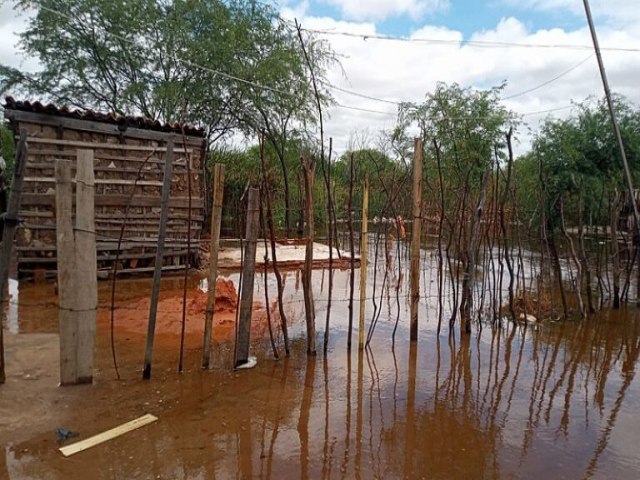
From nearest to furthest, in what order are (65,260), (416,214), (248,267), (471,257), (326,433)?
(326,433) < (65,260) < (248,267) < (416,214) < (471,257)

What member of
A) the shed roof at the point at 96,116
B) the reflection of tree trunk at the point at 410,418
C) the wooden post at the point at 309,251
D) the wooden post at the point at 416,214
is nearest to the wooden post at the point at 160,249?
the wooden post at the point at 309,251

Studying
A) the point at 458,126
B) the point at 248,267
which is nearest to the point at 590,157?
the point at 458,126

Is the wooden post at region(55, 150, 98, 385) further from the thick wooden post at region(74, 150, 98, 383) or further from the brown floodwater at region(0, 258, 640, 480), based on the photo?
the brown floodwater at region(0, 258, 640, 480)

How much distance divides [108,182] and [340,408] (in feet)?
19.8

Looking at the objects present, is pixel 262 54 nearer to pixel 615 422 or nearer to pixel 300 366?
pixel 300 366

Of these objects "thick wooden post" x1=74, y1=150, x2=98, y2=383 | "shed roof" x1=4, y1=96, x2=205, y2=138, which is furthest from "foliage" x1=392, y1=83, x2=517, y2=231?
"thick wooden post" x1=74, y1=150, x2=98, y2=383

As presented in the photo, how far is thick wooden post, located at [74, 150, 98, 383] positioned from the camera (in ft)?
11.8

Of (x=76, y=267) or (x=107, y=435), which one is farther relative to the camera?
(x=76, y=267)

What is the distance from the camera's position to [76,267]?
3.61 m

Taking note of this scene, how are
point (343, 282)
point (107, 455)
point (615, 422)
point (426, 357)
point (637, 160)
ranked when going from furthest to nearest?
point (637, 160), point (343, 282), point (426, 357), point (615, 422), point (107, 455)

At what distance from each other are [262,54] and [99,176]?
7587 mm

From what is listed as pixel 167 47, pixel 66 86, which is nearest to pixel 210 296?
pixel 167 47

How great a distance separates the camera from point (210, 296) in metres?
4.12

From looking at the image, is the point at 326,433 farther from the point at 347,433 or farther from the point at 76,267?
the point at 76,267
